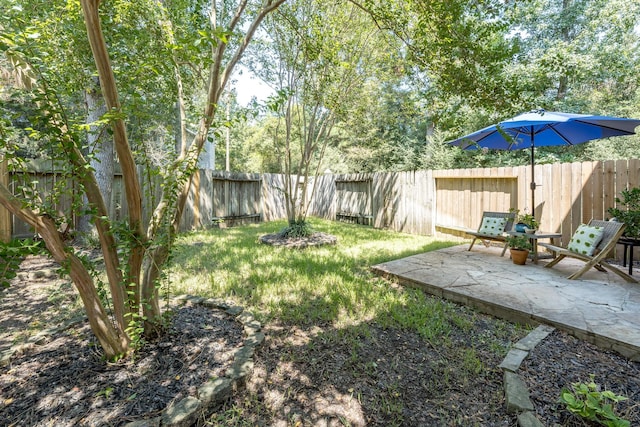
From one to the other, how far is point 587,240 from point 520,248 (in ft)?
2.16

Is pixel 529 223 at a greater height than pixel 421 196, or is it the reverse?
pixel 421 196

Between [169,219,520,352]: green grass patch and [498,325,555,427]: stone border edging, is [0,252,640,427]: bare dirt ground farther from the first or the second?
[169,219,520,352]: green grass patch

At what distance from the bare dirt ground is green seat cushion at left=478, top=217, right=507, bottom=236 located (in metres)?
2.52

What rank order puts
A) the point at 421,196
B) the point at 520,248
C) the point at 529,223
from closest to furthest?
the point at 520,248
the point at 529,223
the point at 421,196

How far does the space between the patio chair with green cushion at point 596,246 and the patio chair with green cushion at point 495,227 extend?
867 mm

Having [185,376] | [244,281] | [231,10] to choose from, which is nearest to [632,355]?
[185,376]

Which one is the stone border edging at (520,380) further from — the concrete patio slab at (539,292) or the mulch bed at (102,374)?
the mulch bed at (102,374)

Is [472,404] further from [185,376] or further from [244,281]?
[244,281]

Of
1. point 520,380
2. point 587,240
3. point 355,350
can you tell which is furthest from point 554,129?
point 355,350

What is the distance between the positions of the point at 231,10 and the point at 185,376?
4531 mm

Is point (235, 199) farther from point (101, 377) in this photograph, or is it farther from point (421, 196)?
point (101, 377)

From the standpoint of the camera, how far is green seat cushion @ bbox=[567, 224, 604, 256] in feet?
10.5

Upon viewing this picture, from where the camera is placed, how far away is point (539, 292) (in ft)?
9.17

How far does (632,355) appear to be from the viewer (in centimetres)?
183
